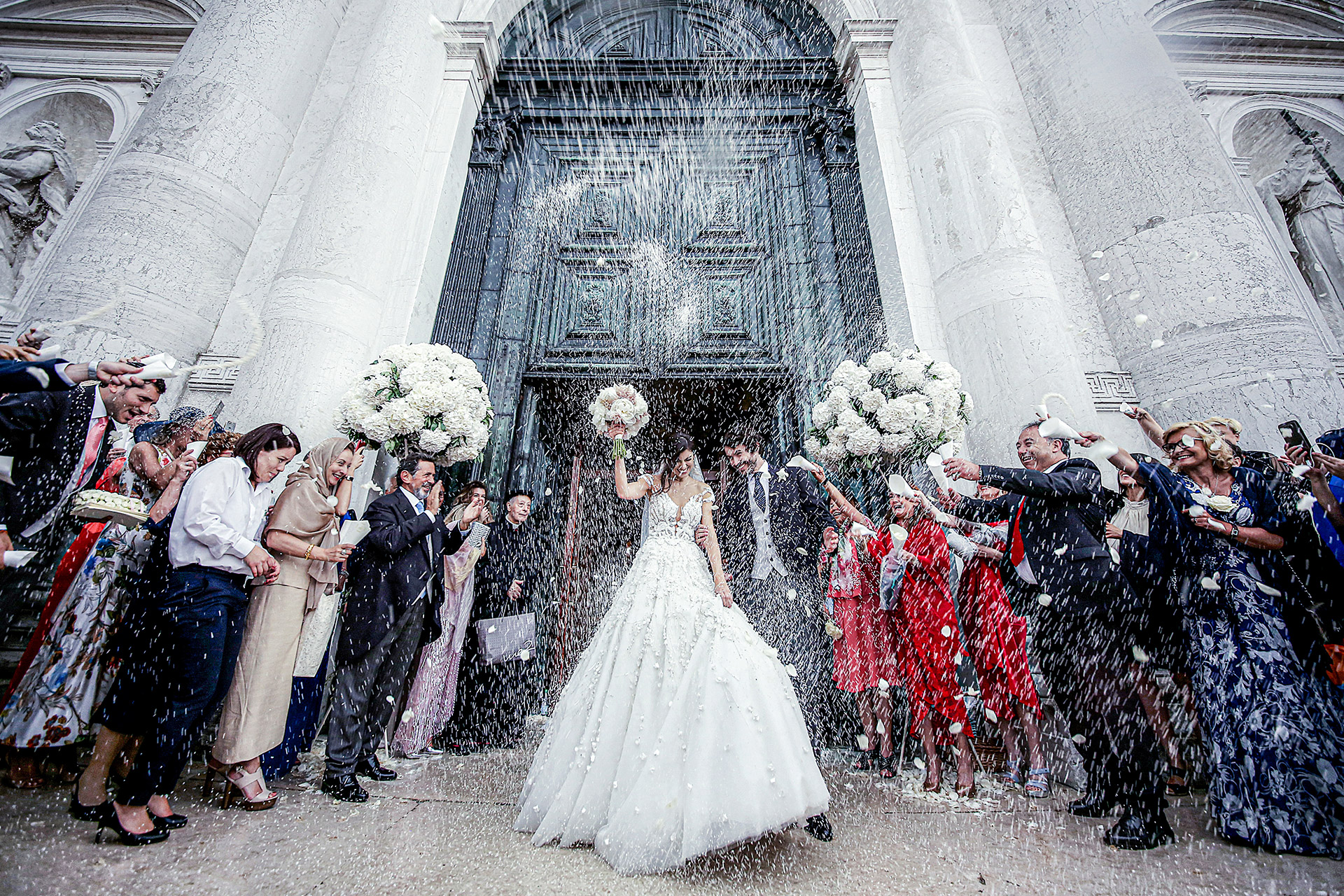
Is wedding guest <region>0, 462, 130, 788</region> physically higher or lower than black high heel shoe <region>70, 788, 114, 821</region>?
higher

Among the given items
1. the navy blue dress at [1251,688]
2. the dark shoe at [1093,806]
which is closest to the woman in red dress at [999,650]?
the dark shoe at [1093,806]

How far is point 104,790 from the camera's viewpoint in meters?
2.42

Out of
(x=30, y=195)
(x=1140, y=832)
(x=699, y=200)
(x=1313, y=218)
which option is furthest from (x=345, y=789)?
(x=1313, y=218)

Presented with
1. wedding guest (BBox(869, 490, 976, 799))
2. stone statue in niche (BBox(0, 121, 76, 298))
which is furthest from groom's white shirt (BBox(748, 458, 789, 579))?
stone statue in niche (BBox(0, 121, 76, 298))

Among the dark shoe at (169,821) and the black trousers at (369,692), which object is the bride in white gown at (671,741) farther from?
the dark shoe at (169,821)

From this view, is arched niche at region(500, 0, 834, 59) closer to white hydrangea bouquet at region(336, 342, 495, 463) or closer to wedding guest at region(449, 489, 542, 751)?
white hydrangea bouquet at region(336, 342, 495, 463)

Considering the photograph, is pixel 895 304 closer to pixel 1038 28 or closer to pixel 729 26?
pixel 1038 28

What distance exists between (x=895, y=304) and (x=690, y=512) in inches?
140

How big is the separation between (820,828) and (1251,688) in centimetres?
210

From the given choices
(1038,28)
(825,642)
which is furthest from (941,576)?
(1038,28)

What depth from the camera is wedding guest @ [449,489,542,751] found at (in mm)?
4227

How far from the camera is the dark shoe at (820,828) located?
2340 mm

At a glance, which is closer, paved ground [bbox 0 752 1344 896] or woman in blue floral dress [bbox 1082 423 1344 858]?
paved ground [bbox 0 752 1344 896]

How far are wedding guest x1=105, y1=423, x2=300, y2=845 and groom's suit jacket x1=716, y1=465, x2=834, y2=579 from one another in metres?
3.05
